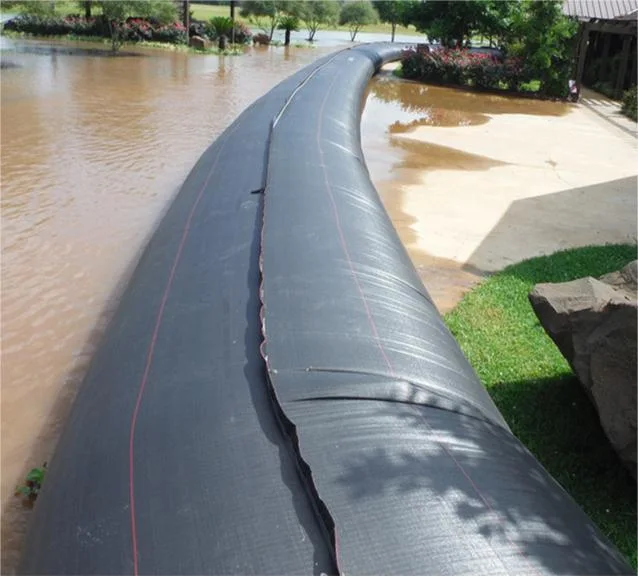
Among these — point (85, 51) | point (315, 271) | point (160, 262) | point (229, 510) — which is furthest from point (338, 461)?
point (85, 51)

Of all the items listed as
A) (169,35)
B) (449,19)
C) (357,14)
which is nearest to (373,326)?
(449,19)

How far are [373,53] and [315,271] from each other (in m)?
20.4

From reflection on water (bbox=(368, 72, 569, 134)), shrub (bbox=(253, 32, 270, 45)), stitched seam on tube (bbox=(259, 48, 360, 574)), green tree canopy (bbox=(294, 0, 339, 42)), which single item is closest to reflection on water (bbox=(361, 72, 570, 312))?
reflection on water (bbox=(368, 72, 569, 134))

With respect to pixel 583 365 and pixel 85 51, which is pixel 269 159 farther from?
pixel 85 51

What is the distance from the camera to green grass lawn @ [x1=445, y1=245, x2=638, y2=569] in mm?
3957

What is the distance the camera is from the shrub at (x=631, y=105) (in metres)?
16.8

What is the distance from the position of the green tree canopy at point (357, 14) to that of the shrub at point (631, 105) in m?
31.1

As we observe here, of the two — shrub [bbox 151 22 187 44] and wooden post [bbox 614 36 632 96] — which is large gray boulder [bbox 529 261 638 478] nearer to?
wooden post [bbox 614 36 632 96]

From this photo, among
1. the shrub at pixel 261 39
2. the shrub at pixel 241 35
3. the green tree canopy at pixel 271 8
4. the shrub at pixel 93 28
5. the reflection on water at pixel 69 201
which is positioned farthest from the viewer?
the green tree canopy at pixel 271 8

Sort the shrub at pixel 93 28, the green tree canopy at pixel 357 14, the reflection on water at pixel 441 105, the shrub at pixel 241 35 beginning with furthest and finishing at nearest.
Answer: the green tree canopy at pixel 357 14, the shrub at pixel 241 35, the shrub at pixel 93 28, the reflection on water at pixel 441 105

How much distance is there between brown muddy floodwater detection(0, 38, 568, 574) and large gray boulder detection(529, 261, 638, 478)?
2.01 metres

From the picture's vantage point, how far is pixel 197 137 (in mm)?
12672

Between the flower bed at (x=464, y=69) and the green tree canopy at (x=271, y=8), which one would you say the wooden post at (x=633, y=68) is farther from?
the green tree canopy at (x=271, y=8)

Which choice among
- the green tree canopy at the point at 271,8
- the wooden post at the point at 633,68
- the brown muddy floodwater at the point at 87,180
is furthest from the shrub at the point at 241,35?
the wooden post at the point at 633,68
